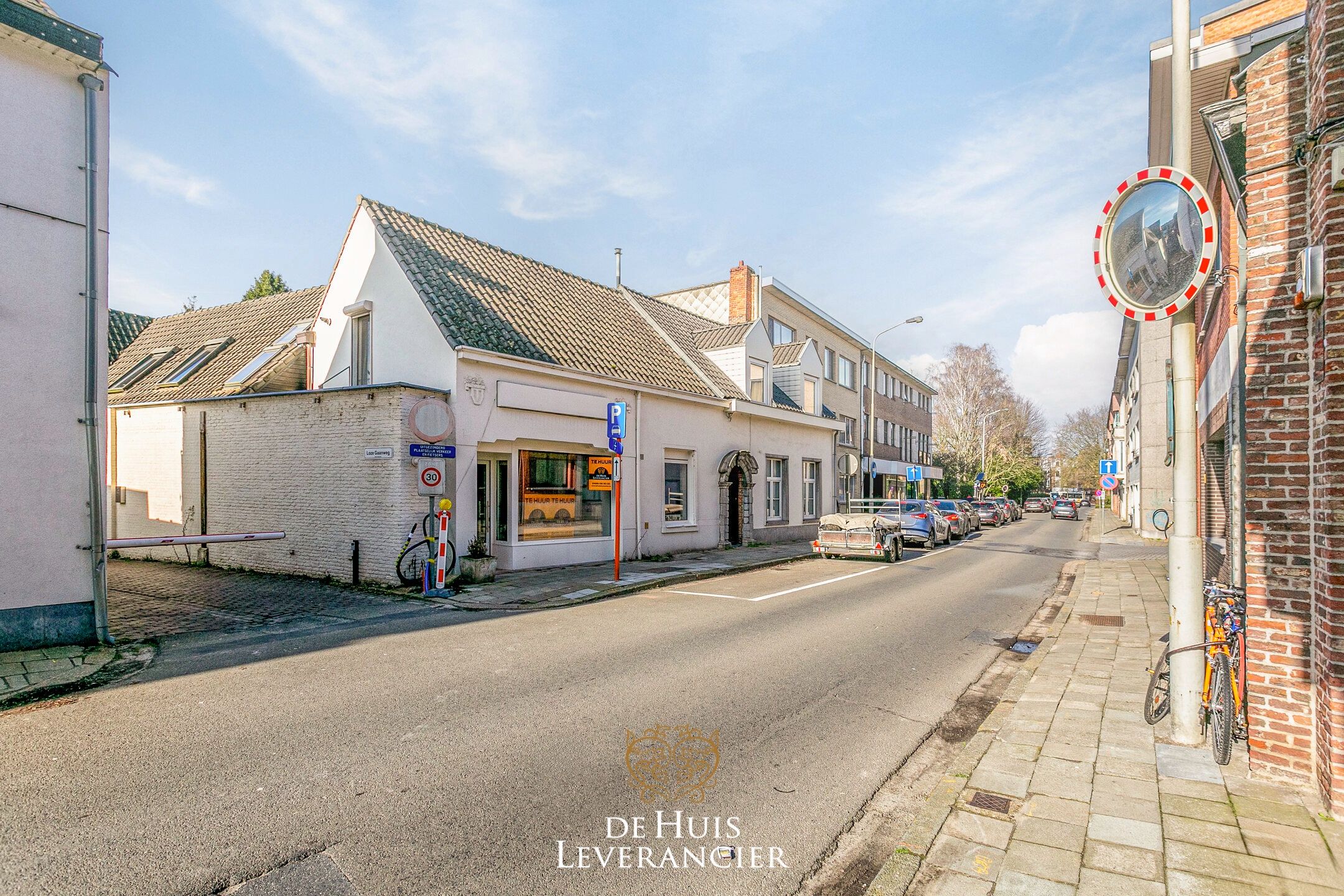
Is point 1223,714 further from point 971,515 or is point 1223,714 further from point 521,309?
point 971,515

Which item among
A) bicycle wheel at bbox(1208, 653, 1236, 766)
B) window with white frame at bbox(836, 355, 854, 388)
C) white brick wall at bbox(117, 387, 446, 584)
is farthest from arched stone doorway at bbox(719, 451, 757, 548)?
bicycle wheel at bbox(1208, 653, 1236, 766)

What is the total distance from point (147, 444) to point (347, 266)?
262 inches

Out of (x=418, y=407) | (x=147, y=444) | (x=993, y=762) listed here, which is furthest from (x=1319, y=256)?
(x=147, y=444)

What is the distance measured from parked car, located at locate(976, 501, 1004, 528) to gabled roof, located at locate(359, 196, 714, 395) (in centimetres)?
2766

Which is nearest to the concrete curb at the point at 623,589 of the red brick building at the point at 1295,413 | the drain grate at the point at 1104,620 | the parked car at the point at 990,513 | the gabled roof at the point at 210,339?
the drain grate at the point at 1104,620

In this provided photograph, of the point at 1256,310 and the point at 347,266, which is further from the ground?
the point at 347,266

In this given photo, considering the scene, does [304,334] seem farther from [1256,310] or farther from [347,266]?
[1256,310]

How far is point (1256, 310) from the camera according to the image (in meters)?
4.35

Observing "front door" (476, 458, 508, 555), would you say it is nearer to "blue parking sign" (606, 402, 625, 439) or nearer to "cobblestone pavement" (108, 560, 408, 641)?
"blue parking sign" (606, 402, 625, 439)

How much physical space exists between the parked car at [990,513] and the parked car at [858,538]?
2500cm

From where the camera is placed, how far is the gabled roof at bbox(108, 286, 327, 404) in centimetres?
1695

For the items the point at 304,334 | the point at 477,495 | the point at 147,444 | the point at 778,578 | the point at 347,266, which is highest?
the point at 347,266

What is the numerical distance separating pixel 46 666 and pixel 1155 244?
34.0 feet

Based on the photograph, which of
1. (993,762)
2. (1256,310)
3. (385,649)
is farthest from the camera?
(385,649)
